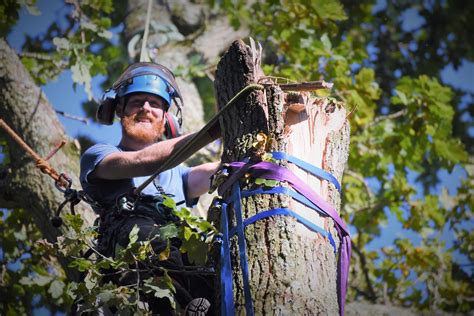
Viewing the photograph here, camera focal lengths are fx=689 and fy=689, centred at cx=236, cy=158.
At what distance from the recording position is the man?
3.09 metres

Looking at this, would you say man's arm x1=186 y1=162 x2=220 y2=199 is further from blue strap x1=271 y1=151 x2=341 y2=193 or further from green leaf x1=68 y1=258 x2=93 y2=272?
blue strap x1=271 y1=151 x2=341 y2=193

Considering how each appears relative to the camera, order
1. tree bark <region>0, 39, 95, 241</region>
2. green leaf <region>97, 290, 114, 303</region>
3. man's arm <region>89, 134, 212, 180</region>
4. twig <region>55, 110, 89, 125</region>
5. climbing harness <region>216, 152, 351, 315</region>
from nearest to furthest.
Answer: climbing harness <region>216, 152, 351, 315</region> < green leaf <region>97, 290, 114, 303</region> < man's arm <region>89, 134, 212, 180</region> < tree bark <region>0, 39, 95, 241</region> < twig <region>55, 110, 89, 125</region>

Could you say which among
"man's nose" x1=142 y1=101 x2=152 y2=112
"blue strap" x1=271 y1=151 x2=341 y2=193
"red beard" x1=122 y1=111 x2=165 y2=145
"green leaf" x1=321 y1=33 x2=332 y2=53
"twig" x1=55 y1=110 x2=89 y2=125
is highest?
"green leaf" x1=321 y1=33 x2=332 y2=53

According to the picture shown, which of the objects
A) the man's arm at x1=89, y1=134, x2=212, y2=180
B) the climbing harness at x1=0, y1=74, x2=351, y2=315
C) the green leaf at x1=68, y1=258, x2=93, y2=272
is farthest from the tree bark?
the climbing harness at x1=0, y1=74, x2=351, y2=315

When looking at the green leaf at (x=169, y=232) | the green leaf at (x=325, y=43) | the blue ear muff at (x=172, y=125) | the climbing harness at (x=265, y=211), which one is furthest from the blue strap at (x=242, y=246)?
the green leaf at (x=325, y=43)

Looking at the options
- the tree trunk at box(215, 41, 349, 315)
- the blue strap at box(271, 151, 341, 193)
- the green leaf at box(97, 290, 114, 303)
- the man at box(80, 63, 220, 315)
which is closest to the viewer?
the tree trunk at box(215, 41, 349, 315)

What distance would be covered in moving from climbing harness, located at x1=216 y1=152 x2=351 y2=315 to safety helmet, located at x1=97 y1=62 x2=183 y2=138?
131 centimetres

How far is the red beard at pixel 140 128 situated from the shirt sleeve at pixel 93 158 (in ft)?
0.88

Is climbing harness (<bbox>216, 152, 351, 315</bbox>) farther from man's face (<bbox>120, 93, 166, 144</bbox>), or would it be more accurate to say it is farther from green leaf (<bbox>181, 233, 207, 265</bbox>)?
man's face (<bbox>120, 93, 166, 144</bbox>)

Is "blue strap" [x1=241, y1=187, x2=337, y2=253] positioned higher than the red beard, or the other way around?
the red beard

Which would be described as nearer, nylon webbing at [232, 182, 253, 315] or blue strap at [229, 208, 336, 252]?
nylon webbing at [232, 182, 253, 315]

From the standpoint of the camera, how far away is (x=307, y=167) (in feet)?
8.77

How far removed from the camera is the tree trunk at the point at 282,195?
2410mm

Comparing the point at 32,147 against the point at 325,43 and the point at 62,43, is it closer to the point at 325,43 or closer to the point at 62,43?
the point at 62,43
